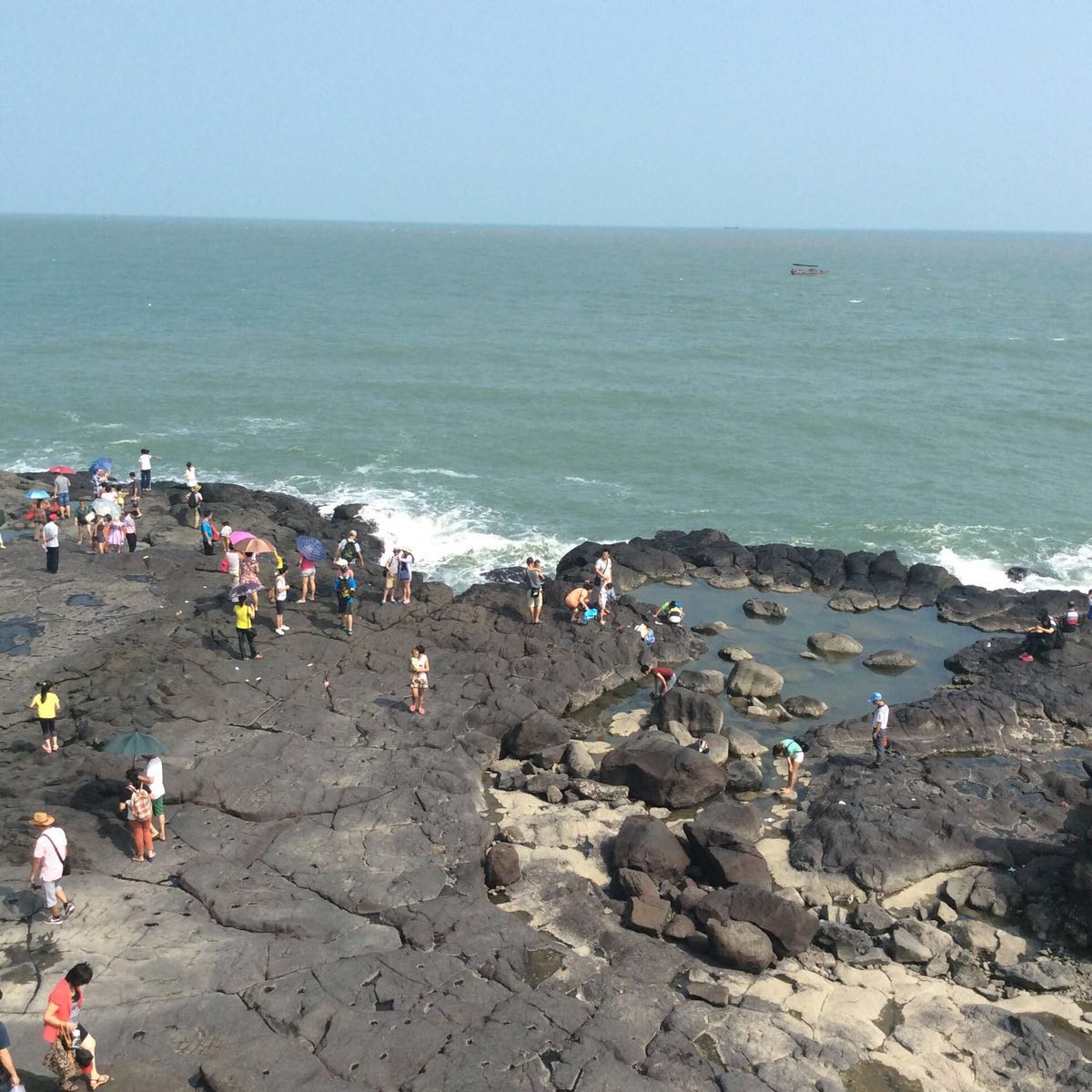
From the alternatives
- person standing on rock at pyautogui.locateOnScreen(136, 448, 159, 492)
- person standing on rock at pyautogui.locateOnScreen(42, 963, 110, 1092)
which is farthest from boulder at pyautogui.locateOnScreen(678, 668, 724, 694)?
person standing on rock at pyautogui.locateOnScreen(136, 448, 159, 492)

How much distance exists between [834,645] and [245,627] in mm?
16653

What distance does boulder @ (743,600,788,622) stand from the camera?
108ft

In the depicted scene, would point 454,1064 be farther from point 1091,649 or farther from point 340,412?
point 340,412

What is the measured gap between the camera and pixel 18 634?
2448 cm

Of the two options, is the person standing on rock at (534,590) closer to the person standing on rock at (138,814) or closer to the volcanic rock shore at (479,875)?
the volcanic rock shore at (479,875)

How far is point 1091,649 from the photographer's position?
28609mm

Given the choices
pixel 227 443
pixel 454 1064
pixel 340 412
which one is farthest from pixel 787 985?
pixel 340 412

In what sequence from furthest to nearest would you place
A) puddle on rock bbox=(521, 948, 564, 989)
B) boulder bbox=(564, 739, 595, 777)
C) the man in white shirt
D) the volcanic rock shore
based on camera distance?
boulder bbox=(564, 739, 595, 777)
the man in white shirt
puddle on rock bbox=(521, 948, 564, 989)
the volcanic rock shore

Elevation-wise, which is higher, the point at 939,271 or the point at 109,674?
the point at 939,271

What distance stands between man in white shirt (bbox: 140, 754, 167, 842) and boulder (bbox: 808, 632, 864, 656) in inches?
760

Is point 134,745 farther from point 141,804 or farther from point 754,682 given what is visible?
point 754,682

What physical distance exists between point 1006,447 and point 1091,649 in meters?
29.2

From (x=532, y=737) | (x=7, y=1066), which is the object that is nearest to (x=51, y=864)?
(x=7, y=1066)

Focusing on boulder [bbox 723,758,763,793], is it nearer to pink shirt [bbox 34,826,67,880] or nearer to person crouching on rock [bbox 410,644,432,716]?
person crouching on rock [bbox 410,644,432,716]
